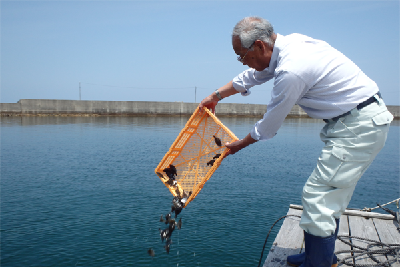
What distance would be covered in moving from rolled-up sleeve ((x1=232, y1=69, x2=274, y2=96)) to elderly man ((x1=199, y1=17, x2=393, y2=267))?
1.80ft

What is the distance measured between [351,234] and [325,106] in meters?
2.11

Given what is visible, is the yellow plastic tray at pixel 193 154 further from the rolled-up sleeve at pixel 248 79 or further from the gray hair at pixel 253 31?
the gray hair at pixel 253 31

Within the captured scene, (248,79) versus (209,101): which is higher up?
(248,79)

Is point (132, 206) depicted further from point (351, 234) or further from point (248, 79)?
point (248, 79)

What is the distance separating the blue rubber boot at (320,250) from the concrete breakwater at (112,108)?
140 ft

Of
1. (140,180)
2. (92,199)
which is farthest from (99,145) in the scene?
(92,199)

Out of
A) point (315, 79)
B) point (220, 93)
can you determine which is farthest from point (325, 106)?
point (220, 93)

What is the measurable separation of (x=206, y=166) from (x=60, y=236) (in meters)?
3.30

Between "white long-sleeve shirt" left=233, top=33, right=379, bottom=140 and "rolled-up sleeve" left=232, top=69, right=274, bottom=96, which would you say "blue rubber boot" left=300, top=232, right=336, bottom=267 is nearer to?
"white long-sleeve shirt" left=233, top=33, right=379, bottom=140

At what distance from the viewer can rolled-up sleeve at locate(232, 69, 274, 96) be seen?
3.03 metres

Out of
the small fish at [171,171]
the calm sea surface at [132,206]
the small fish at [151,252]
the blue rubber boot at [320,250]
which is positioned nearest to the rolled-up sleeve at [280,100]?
the blue rubber boot at [320,250]

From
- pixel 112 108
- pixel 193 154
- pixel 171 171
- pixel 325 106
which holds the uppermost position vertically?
pixel 325 106

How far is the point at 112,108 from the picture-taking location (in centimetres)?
4409

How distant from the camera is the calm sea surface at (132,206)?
17.3 ft
